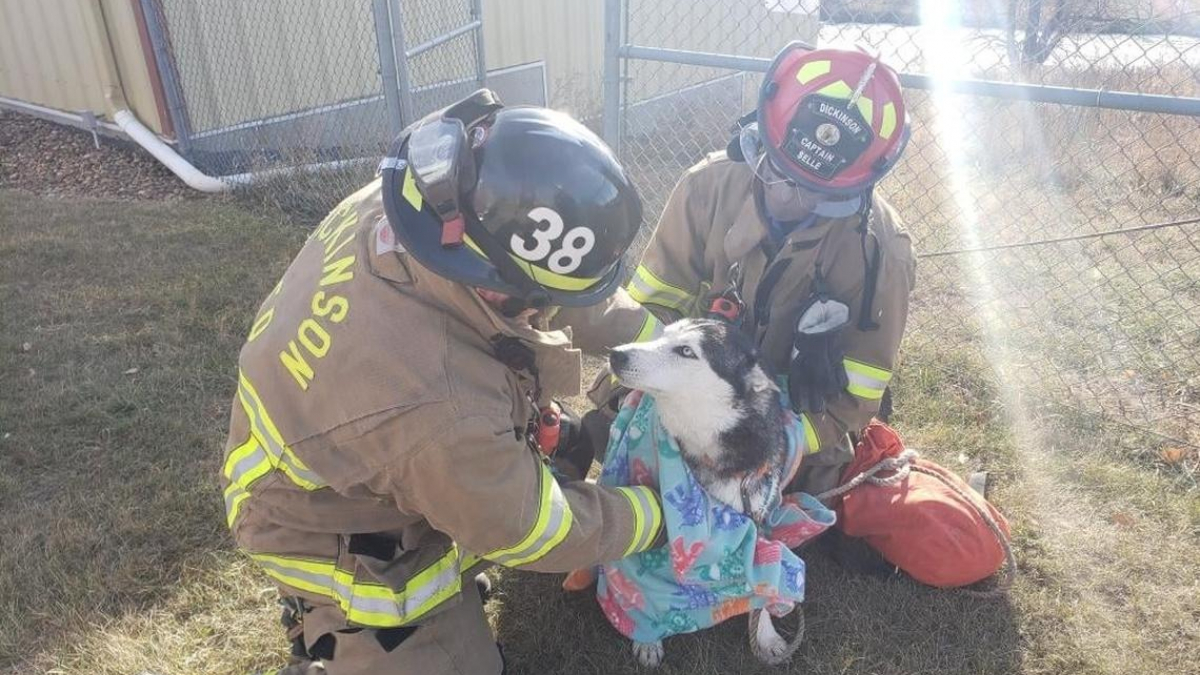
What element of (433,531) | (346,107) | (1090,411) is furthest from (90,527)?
(346,107)

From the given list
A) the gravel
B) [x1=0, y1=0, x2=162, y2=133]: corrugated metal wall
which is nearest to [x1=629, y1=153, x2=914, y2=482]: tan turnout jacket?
the gravel

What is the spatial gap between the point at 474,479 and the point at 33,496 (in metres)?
2.78

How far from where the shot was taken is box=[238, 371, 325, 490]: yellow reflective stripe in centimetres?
221

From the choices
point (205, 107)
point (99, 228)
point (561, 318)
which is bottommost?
point (99, 228)

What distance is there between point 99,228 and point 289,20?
272cm

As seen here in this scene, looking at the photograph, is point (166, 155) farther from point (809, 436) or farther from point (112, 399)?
point (809, 436)

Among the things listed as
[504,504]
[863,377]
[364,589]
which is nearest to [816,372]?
→ [863,377]

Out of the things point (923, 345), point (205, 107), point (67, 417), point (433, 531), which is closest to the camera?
point (433, 531)

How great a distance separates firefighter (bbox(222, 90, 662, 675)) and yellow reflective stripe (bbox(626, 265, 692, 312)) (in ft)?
3.52

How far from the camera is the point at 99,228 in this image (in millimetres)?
6438

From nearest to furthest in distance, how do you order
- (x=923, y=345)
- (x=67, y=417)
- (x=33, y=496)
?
(x=33, y=496) → (x=67, y=417) → (x=923, y=345)

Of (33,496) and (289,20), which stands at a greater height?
(289,20)

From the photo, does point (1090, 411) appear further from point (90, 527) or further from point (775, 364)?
point (90, 527)

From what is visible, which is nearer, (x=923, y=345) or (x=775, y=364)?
(x=775, y=364)
